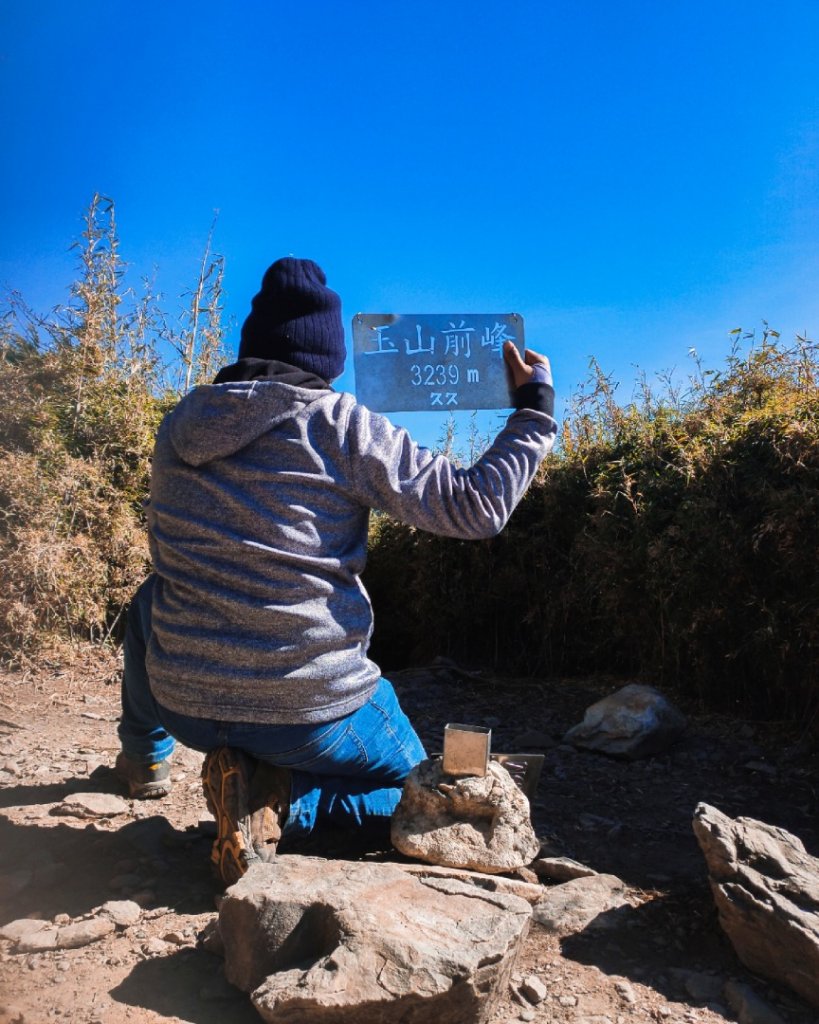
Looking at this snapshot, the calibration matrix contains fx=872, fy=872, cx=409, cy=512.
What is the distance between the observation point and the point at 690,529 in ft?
13.4

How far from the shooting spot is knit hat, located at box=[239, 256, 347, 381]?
238 cm

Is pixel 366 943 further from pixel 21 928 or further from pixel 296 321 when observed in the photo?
pixel 296 321

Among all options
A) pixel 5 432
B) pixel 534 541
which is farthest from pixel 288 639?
pixel 5 432

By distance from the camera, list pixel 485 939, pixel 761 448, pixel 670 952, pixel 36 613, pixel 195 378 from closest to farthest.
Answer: pixel 485 939 < pixel 670 952 < pixel 761 448 < pixel 36 613 < pixel 195 378

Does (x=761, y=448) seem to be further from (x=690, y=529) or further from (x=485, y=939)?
(x=485, y=939)

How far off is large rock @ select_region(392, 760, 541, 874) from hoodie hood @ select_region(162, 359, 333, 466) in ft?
3.40

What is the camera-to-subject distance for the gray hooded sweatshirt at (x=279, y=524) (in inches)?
86.0

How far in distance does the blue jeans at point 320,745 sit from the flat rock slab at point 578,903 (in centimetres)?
53

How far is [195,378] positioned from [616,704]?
3789mm

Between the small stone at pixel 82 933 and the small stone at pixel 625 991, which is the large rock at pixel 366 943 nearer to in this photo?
the small stone at pixel 625 991

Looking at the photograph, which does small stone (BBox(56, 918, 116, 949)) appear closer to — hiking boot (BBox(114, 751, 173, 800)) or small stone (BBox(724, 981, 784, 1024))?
hiking boot (BBox(114, 751, 173, 800))

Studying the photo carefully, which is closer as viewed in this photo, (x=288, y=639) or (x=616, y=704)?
(x=288, y=639)

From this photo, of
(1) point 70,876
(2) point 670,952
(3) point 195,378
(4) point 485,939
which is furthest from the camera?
(3) point 195,378

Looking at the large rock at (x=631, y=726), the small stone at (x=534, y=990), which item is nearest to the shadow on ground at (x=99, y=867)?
the small stone at (x=534, y=990)
